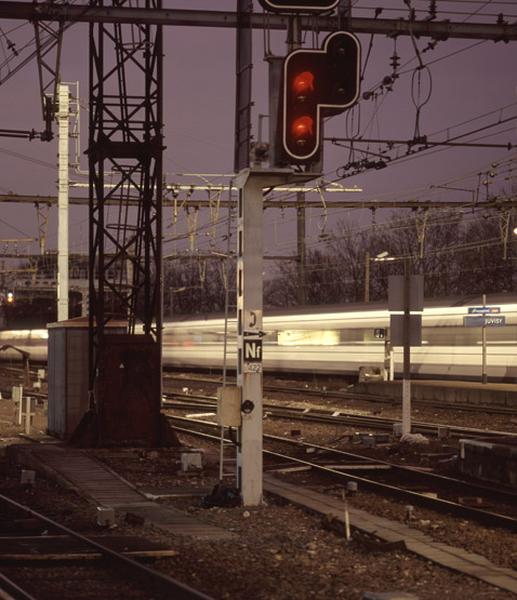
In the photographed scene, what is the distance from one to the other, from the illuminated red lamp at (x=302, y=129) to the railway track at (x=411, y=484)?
14.5ft

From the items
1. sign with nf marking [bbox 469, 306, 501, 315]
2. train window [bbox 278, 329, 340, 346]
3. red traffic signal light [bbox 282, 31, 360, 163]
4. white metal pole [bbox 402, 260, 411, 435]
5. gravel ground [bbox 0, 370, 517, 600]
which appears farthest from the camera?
train window [bbox 278, 329, 340, 346]

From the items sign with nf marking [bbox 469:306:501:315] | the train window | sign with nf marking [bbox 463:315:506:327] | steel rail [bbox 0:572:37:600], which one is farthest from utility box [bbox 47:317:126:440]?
the train window

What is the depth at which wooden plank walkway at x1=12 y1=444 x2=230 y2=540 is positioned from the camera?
11172 mm

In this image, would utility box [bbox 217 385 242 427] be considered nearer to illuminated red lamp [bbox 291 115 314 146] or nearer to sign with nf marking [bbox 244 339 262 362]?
sign with nf marking [bbox 244 339 262 362]

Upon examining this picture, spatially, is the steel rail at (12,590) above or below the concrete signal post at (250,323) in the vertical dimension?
below

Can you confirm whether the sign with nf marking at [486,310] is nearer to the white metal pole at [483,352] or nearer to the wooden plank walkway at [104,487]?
the white metal pole at [483,352]

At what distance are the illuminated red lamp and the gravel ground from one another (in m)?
3.84

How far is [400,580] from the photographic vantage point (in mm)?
8844

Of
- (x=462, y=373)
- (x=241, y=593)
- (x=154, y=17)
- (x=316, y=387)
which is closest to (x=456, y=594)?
(x=241, y=593)

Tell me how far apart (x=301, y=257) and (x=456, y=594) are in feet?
115

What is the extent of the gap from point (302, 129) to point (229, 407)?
3.27m

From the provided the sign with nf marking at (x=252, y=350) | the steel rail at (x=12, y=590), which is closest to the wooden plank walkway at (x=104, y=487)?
the sign with nf marking at (x=252, y=350)

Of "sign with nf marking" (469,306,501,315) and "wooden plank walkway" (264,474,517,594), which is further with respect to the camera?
"sign with nf marking" (469,306,501,315)

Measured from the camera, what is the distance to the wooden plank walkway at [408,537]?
9.02m
